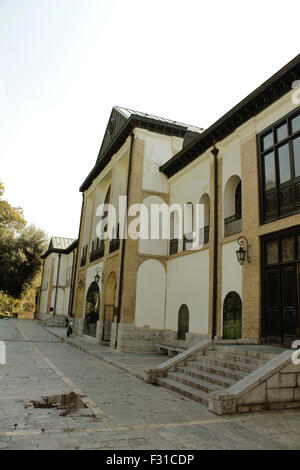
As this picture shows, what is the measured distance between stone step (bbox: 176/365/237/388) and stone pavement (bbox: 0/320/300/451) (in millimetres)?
821

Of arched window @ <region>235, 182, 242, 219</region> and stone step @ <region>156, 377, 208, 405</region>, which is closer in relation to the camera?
stone step @ <region>156, 377, 208, 405</region>

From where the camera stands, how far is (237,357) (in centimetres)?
829

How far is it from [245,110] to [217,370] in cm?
830

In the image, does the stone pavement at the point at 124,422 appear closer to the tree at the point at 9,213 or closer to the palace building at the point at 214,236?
the palace building at the point at 214,236

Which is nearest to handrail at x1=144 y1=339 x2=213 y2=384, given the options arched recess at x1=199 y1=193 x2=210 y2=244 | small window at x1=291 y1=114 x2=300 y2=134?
arched recess at x1=199 y1=193 x2=210 y2=244

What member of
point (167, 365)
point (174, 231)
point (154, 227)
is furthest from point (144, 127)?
point (167, 365)

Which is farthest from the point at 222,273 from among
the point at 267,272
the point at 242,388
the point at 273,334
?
the point at 242,388

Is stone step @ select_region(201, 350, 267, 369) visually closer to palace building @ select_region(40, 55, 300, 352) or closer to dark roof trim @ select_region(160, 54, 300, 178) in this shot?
palace building @ select_region(40, 55, 300, 352)

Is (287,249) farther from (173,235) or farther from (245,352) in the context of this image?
(173,235)

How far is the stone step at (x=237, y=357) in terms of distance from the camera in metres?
7.62

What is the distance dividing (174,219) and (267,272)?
293 inches

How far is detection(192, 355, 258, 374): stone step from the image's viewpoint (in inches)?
299

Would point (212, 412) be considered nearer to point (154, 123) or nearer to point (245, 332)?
point (245, 332)

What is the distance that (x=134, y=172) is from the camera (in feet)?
55.2
